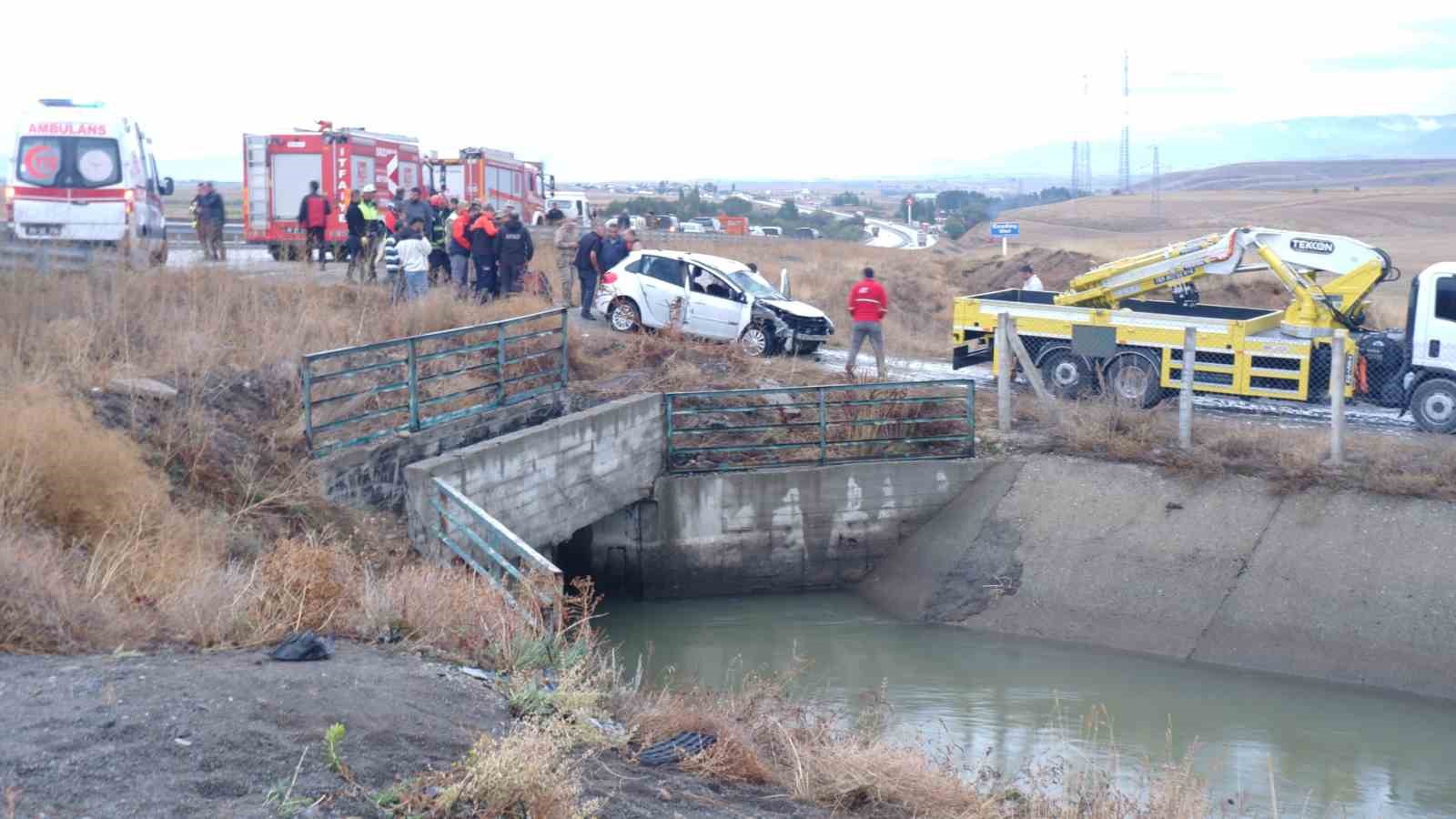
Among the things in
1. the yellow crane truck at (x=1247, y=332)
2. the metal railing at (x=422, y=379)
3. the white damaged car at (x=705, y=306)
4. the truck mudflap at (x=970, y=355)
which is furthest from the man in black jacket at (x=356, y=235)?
the yellow crane truck at (x=1247, y=332)

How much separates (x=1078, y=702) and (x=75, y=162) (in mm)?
17626

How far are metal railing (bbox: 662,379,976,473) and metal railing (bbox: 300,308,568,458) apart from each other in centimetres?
180

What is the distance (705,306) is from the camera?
2122 cm

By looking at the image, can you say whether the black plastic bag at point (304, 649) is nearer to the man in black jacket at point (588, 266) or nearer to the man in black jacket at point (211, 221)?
the man in black jacket at point (588, 266)

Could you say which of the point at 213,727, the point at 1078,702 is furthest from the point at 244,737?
the point at 1078,702

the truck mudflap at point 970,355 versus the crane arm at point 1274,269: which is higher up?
the crane arm at point 1274,269

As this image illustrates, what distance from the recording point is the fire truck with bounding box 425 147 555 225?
3525 centimetres

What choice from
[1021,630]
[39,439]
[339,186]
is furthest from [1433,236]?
[39,439]

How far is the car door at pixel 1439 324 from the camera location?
16.5 metres

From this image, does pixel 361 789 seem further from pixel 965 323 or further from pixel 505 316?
pixel 965 323

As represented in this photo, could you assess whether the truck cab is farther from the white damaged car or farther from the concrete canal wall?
the white damaged car

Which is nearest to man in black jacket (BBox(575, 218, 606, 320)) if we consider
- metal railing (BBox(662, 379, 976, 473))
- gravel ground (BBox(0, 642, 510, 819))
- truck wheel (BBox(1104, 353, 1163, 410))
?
metal railing (BBox(662, 379, 976, 473))

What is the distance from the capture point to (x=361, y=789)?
20.1ft

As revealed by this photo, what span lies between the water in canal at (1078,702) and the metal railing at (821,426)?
1926mm
